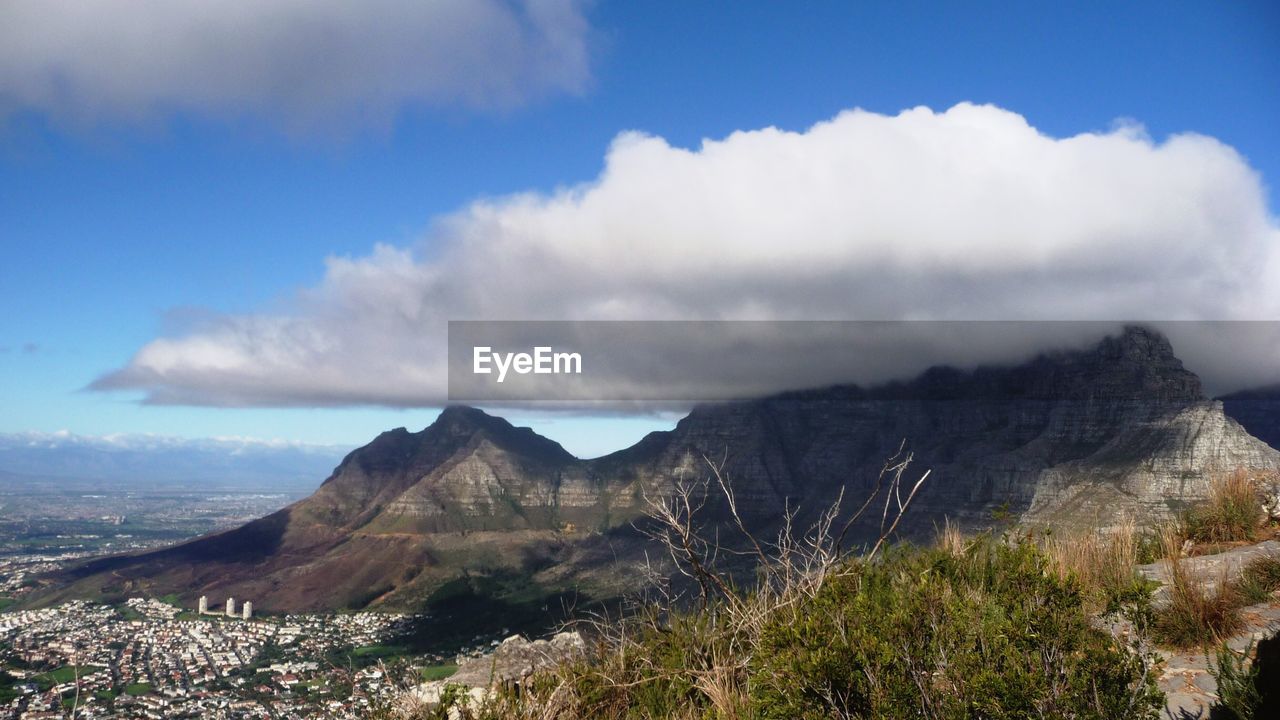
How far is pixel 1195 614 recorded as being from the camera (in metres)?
8.32

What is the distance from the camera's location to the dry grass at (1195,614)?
27.0 ft

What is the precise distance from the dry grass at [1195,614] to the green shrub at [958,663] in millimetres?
3538

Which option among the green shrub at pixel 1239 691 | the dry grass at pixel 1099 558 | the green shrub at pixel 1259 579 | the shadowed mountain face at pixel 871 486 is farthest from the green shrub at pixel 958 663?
the shadowed mountain face at pixel 871 486

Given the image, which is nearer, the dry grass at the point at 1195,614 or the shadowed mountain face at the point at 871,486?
the dry grass at the point at 1195,614

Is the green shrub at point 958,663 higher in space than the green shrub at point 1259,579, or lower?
higher

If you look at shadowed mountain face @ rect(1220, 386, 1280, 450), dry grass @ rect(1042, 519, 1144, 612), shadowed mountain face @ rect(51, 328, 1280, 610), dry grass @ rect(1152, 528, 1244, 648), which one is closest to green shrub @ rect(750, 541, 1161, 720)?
dry grass @ rect(1152, 528, 1244, 648)

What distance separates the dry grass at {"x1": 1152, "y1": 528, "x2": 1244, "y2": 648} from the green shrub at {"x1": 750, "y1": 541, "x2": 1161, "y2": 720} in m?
3.54

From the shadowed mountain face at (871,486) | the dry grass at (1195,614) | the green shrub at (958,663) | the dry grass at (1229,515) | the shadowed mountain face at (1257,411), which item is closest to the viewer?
the green shrub at (958,663)

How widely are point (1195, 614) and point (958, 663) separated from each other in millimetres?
5120

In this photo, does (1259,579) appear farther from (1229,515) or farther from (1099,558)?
(1229,515)

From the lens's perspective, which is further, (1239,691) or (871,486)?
(871,486)

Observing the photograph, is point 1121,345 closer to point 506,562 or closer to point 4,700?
point 506,562

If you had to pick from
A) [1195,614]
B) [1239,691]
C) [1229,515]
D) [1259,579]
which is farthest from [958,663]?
[1229,515]

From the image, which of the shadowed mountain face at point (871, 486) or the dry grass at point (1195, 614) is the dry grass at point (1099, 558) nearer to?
the dry grass at point (1195, 614)
